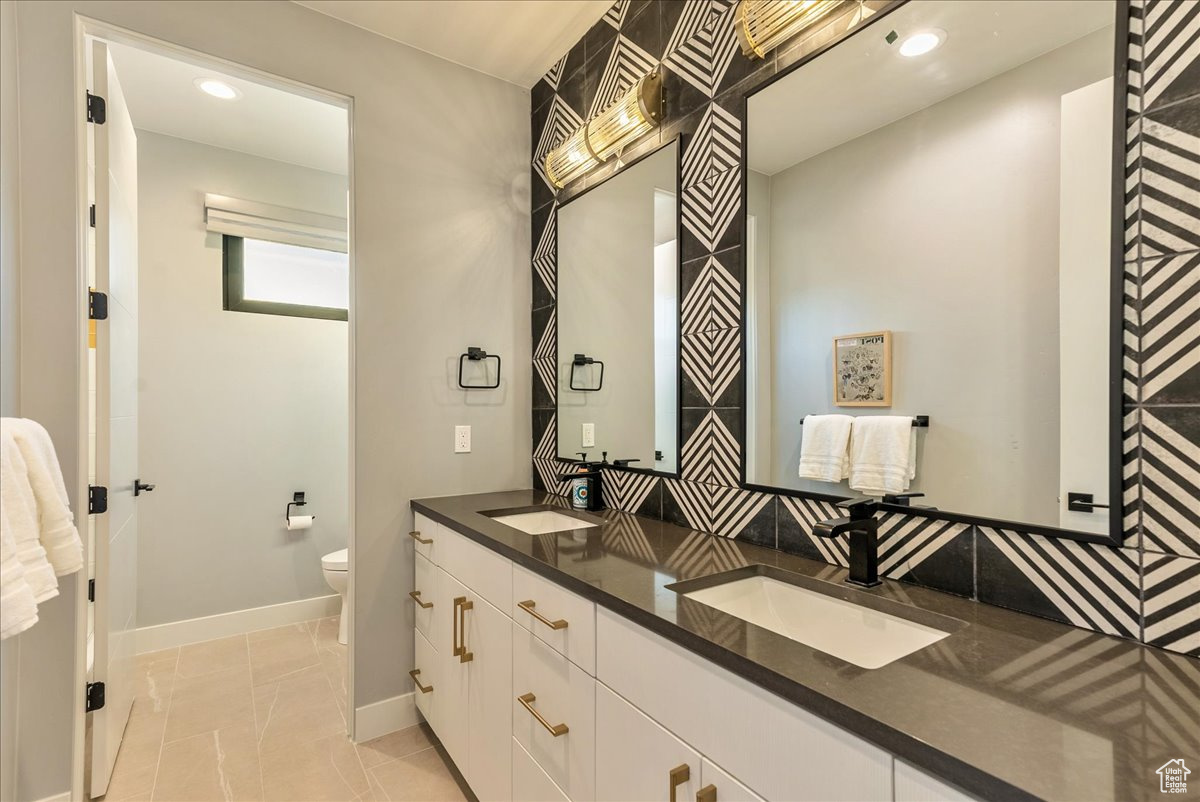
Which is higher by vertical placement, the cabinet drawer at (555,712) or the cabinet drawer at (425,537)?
the cabinet drawer at (425,537)

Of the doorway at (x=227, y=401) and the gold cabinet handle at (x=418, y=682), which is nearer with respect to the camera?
the gold cabinet handle at (x=418, y=682)

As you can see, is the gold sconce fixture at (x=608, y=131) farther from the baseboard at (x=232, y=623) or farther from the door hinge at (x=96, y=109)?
the baseboard at (x=232, y=623)

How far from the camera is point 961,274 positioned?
109cm

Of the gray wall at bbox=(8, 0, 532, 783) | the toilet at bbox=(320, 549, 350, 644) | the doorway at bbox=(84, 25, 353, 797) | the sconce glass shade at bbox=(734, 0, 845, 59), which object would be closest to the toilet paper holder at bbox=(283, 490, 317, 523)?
the doorway at bbox=(84, 25, 353, 797)

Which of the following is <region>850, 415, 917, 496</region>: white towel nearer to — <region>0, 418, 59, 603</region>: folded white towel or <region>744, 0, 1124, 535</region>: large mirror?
<region>744, 0, 1124, 535</region>: large mirror

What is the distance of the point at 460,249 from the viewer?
234 cm

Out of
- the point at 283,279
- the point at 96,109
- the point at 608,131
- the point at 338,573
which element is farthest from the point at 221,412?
the point at 608,131

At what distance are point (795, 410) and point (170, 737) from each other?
2.56 metres

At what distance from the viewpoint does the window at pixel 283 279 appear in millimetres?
3049

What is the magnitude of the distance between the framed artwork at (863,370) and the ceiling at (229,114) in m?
2.39

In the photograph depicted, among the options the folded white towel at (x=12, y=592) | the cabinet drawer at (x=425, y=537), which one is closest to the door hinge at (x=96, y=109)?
the folded white towel at (x=12, y=592)

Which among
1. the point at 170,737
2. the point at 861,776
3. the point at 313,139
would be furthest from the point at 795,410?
the point at 313,139

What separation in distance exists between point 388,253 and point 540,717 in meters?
1.73

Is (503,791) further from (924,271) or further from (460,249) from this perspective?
(460,249)
